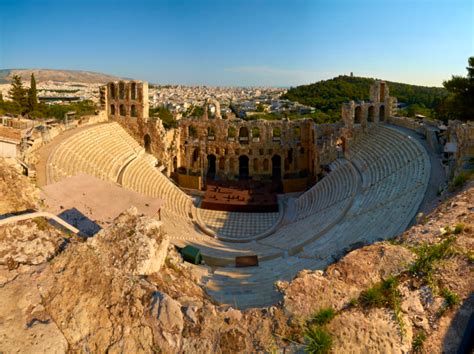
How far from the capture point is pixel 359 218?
665 inches

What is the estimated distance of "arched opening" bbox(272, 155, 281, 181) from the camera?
31770 millimetres

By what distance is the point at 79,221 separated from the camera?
10.8 meters

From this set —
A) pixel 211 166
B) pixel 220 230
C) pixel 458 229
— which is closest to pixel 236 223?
pixel 220 230

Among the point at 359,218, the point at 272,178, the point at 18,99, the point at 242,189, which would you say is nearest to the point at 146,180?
the point at 242,189

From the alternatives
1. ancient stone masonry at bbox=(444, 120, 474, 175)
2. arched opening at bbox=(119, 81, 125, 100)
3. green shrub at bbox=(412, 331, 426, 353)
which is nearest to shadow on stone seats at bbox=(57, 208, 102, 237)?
green shrub at bbox=(412, 331, 426, 353)

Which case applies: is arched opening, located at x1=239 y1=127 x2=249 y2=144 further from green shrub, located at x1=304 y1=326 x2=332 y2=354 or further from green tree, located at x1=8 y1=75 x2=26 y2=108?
green tree, located at x1=8 y1=75 x2=26 y2=108

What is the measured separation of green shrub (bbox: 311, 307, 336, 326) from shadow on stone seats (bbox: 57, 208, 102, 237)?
20.9 feet

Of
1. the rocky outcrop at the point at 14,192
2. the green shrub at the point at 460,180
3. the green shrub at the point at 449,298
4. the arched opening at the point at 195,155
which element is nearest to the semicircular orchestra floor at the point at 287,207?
the green shrub at the point at 460,180

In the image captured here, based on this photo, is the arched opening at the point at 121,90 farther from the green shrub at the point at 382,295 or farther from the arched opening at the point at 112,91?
the green shrub at the point at 382,295

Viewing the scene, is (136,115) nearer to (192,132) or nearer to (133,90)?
(133,90)

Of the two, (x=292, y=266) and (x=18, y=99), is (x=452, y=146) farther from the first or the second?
(x=18, y=99)

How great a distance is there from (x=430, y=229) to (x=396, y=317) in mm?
4066

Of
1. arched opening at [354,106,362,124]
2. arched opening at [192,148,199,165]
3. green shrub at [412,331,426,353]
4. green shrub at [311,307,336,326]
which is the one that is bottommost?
arched opening at [192,148,199,165]

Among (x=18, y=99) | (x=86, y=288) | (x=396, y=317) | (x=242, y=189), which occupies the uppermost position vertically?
(x=18, y=99)
